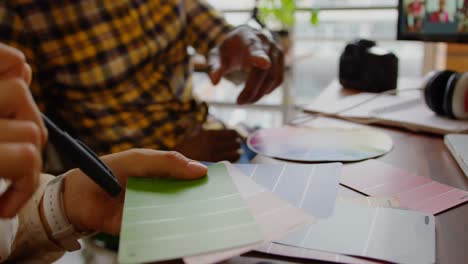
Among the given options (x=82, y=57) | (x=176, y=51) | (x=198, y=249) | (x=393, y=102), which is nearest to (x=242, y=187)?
(x=198, y=249)

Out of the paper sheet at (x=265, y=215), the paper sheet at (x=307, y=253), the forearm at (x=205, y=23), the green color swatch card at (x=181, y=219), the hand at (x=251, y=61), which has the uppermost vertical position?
the forearm at (x=205, y=23)

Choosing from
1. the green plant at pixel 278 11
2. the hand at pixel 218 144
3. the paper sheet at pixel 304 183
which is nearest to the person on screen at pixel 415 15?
→ the hand at pixel 218 144

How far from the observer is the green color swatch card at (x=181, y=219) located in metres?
0.36

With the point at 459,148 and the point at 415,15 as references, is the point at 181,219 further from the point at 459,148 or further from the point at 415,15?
the point at 415,15

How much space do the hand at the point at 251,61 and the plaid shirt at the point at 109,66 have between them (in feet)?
0.53

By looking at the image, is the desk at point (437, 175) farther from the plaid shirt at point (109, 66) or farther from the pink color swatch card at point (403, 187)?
the plaid shirt at point (109, 66)

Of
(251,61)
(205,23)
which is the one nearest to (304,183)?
(251,61)

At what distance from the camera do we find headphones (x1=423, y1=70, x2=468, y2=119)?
76cm

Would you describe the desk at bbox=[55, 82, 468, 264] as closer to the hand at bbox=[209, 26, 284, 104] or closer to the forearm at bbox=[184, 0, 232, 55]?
the hand at bbox=[209, 26, 284, 104]

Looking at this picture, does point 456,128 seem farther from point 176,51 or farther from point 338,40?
point 338,40

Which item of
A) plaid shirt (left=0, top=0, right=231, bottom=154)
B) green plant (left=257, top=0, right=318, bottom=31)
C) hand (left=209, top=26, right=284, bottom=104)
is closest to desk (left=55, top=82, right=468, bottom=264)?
hand (left=209, top=26, right=284, bottom=104)

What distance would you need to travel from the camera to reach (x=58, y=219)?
50cm

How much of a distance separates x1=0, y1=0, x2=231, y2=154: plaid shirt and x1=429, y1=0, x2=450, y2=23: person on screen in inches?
19.2

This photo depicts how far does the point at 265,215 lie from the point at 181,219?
74 mm
